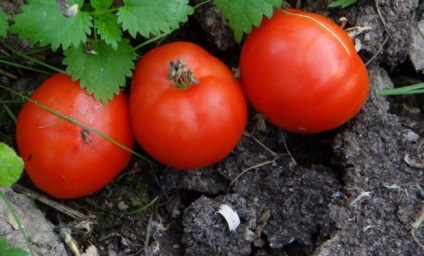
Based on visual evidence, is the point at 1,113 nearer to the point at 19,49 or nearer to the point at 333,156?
the point at 19,49

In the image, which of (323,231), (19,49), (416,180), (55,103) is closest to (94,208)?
(55,103)

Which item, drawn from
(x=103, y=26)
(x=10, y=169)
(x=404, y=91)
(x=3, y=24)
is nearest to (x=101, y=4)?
(x=103, y=26)

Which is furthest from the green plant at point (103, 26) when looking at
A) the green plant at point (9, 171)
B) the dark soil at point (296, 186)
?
the green plant at point (9, 171)

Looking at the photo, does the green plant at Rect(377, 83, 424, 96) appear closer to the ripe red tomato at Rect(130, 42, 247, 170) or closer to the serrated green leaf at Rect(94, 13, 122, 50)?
the ripe red tomato at Rect(130, 42, 247, 170)

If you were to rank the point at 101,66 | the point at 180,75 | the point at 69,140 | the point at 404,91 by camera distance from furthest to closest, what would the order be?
the point at 404,91 → the point at 101,66 → the point at 69,140 → the point at 180,75

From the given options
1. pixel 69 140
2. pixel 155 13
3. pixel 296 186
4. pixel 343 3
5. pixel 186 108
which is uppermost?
pixel 155 13

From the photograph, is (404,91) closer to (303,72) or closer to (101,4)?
(303,72)

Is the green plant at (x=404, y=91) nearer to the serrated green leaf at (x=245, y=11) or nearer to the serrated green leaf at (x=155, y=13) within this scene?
the serrated green leaf at (x=245, y=11)
